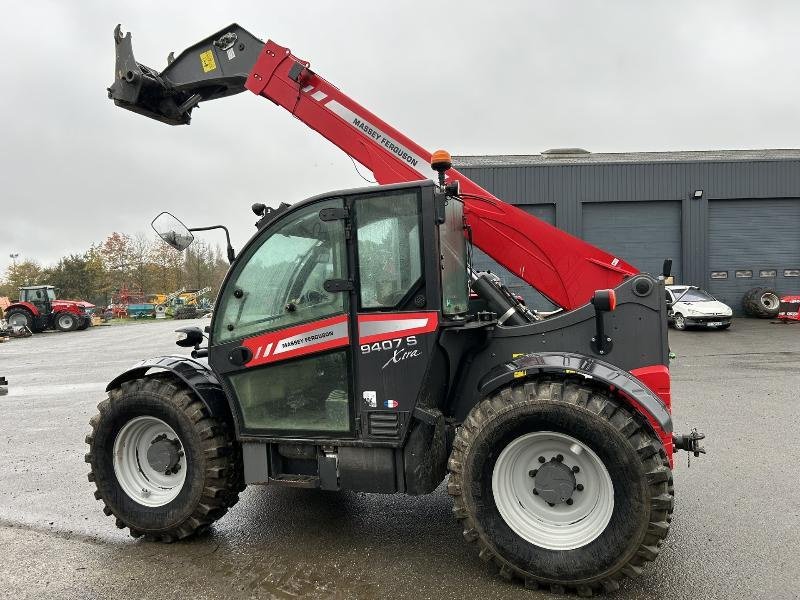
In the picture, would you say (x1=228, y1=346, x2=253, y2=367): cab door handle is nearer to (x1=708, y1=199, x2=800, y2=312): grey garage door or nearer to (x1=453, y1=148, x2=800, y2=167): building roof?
(x1=453, y1=148, x2=800, y2=167): building roof

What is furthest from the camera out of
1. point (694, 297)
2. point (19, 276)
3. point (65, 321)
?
point (19, 276)

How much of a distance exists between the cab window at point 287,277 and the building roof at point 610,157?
2049cm

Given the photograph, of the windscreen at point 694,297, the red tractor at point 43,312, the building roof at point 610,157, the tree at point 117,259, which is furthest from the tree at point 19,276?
the windscreen at point 694,297

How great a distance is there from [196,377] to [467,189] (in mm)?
2316

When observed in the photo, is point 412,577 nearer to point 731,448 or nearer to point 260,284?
point 260,284

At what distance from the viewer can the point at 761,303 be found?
21.1m

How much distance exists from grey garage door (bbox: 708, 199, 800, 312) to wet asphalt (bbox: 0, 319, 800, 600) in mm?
19245

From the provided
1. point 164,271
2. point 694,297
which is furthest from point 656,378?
point 164,271

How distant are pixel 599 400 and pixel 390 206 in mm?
1585

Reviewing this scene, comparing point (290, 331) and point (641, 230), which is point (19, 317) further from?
point (290, 331)

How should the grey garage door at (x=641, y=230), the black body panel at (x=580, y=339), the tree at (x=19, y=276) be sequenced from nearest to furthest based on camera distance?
the black body panel at (x=580, y=339)
the grey garage door at (x=641, y=230)
the tree at (x=19, y=276)

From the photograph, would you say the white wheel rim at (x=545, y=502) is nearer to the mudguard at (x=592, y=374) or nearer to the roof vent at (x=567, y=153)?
the mudguard at (x=592, y=374)

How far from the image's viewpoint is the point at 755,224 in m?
22.8

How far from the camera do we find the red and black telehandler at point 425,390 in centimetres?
294
